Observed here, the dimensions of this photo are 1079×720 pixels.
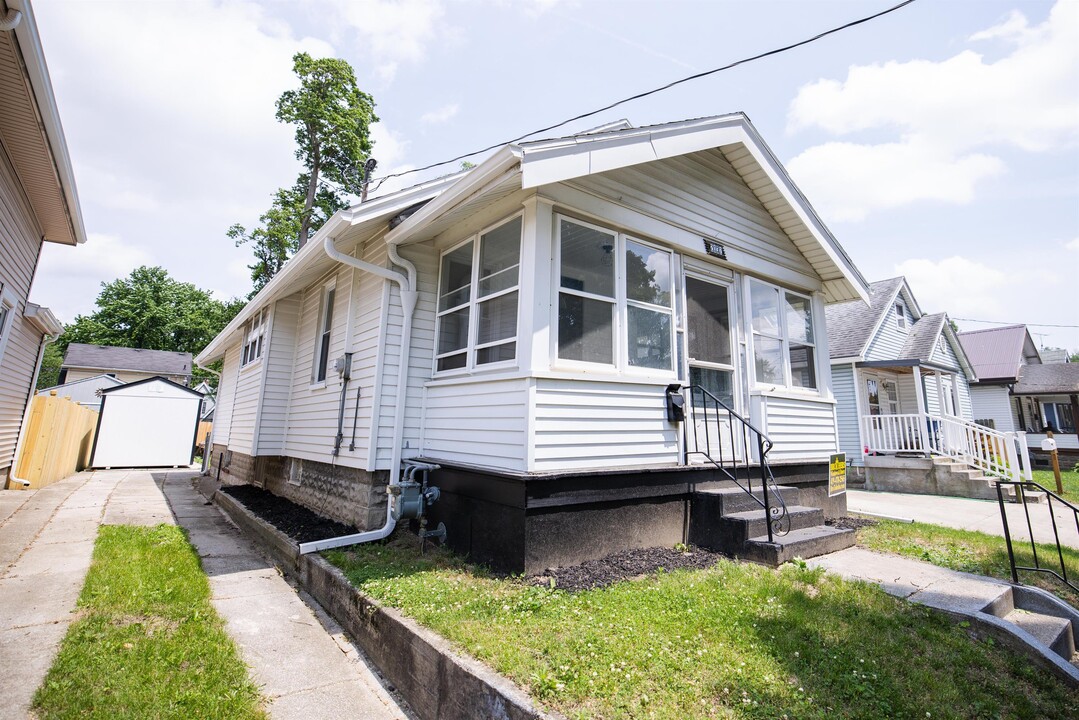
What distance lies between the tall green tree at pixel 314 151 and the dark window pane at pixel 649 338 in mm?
19766

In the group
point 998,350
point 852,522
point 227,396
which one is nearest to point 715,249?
point 852,522

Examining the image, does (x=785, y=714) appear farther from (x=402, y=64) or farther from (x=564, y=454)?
(x=402, y=64)

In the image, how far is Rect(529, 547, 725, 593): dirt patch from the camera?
3.88 metres

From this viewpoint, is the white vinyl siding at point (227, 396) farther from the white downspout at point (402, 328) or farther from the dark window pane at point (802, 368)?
the dark window pane at point (802, 368)

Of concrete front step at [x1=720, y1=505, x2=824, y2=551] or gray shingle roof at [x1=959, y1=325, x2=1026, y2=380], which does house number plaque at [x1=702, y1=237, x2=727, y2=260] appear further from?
gray shingle roof at [x1=959, y1=325, x2=1026, y2=380]

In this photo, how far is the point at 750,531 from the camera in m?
4.64

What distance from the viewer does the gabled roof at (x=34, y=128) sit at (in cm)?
437

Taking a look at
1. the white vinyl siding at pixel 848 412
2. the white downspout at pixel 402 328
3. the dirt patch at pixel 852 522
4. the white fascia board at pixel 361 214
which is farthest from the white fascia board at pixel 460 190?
the white vinyl siding at pixel 848 412

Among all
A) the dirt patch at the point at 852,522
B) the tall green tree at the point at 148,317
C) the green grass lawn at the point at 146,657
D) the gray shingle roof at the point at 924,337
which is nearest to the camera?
the green grass lawn at the point at 146,657

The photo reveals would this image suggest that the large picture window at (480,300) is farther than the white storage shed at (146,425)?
No

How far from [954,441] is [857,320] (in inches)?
185

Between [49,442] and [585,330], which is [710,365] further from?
[49,442]

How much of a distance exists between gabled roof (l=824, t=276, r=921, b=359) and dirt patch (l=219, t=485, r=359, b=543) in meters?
13.6

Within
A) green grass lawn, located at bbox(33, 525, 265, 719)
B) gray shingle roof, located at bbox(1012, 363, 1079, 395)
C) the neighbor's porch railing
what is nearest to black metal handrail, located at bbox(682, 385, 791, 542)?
green grass lawn, located at bbox(33, 525, 265, 719)
